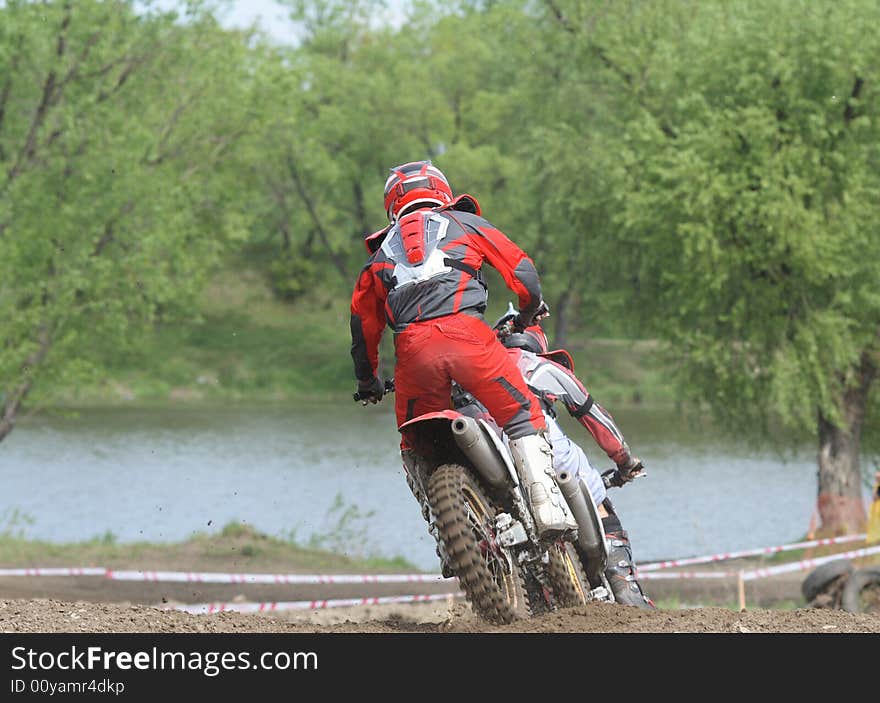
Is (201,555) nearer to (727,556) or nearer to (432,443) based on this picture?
(727,556)

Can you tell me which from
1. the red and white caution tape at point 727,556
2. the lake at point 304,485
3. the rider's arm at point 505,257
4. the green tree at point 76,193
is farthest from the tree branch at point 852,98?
the rider's arm at point 505,257

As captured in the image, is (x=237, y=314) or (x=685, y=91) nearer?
(x=685, y=91)

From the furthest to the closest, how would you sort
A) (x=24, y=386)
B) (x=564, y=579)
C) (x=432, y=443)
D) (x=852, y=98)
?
(x=24, y=386)
(x=852, y=98)
(x=564, y=579)
(x=432, y=443)

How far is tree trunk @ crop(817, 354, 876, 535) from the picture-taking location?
21.7 metres

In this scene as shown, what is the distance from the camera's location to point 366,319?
662 cm

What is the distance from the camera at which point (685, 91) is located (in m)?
21.5

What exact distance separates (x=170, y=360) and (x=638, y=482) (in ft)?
87.2

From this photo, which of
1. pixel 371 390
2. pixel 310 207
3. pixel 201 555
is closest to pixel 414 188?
pixel 371 390

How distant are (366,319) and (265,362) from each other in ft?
148

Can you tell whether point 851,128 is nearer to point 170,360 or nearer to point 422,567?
point 422,567

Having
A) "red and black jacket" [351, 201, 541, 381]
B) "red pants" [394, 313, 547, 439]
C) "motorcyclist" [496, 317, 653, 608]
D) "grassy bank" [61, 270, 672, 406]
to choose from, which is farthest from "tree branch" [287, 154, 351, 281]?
"red pants" [394, 313, 547, 439]

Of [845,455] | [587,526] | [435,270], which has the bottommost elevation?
[587,526]
